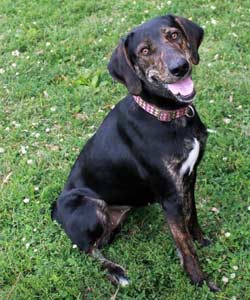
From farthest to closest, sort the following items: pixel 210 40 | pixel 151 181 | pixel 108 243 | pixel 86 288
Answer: pixel 210 40 → pixel 108 243 → pixel 86 288 → pixel 151 181

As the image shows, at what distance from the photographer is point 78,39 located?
7.08 m

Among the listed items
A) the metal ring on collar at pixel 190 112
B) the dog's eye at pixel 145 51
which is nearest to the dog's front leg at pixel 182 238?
the metal ring on collar at pixel 190 112

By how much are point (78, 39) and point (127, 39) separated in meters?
3.38

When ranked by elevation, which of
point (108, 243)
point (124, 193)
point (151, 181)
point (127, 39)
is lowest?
point (108, 243)

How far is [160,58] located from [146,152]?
688 mm

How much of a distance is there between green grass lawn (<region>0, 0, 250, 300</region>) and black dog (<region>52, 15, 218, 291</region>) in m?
0.18

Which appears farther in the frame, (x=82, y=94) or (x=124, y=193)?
(x=82, y=94)

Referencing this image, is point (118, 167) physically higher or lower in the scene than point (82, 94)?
higher

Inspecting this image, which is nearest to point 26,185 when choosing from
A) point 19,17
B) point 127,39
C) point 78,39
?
point 127,39

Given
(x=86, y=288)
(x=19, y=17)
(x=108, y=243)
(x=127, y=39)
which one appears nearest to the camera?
(x=127, y=39)

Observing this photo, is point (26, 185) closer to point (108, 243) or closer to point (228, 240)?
point (108, 243)

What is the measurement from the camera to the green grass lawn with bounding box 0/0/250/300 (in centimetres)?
439

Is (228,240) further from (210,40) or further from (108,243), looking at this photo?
(210,40)

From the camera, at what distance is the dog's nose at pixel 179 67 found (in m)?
3.57
